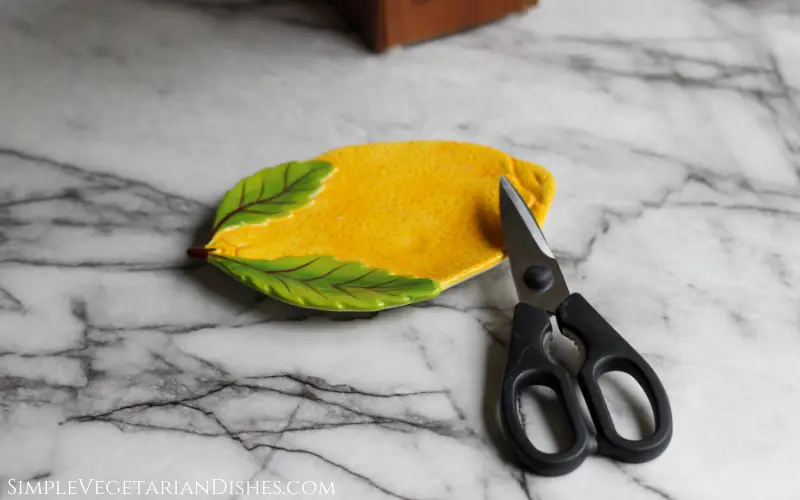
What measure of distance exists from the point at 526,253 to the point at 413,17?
30 cm

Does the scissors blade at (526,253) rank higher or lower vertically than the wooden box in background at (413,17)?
lower

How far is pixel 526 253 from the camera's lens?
0.49 meters

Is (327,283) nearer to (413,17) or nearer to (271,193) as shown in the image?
(271,193)

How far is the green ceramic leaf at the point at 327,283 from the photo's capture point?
48 cm

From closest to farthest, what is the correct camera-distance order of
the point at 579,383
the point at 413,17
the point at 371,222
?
the point at 579,383, the point at 371,222, the point at 413,17

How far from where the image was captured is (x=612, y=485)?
43 centimetres

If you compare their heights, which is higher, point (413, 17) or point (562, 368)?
point (413, 17)

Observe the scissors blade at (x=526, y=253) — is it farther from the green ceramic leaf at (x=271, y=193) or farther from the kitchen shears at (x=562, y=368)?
the green ceramic leaf at (x=271, y=193)

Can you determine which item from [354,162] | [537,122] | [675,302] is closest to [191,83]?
[354,162]

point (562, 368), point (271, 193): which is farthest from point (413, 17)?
point (562, 368)

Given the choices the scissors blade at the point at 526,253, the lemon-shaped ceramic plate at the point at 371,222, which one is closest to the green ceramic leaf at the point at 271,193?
the lemon-shaped ceramic plate at the point at 371,222

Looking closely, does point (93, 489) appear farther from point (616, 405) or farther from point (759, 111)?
point (759, 111)

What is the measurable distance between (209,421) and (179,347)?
0.06m

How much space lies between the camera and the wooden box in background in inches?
27.0
